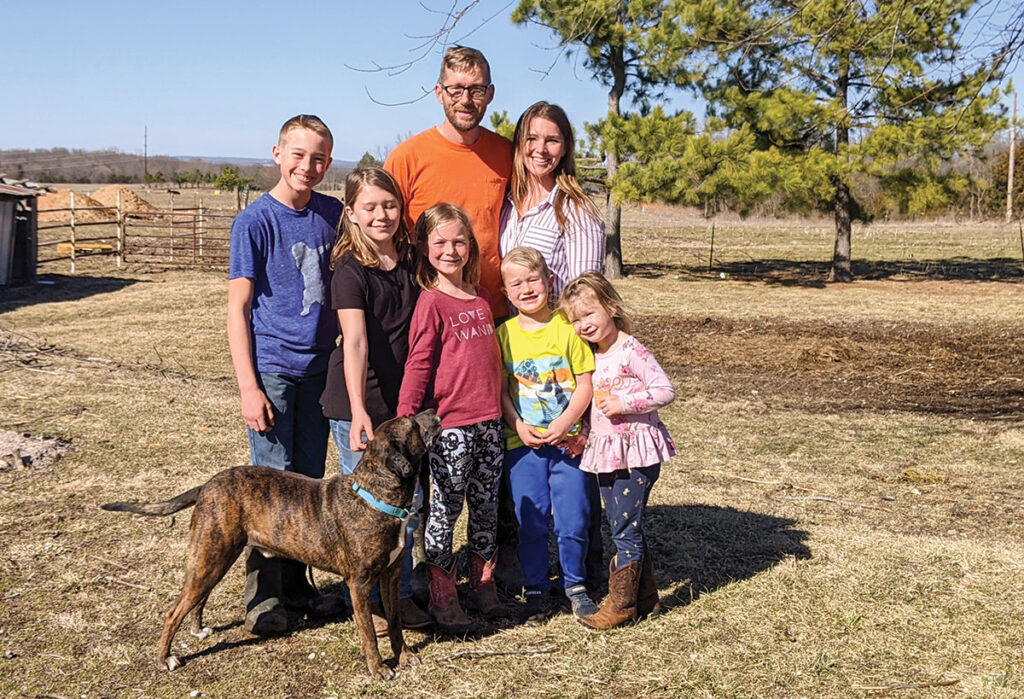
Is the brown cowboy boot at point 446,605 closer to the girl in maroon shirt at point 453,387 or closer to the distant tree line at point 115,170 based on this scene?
the girl in maroon shirt at point 453,387

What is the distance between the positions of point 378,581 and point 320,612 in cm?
51

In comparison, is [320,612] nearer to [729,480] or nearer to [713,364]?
[729,480]

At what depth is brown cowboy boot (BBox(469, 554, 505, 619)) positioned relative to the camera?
13.3ft

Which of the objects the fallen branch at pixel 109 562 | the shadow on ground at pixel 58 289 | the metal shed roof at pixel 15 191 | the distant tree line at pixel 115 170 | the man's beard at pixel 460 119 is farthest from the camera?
the distant tree line at pixel 115 170

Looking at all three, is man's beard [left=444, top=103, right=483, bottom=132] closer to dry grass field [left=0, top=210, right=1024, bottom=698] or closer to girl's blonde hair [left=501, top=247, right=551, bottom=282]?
girl's blonde hair [left=501, top=247, right=551, bottom=282]

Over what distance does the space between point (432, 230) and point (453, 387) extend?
25.1 inches

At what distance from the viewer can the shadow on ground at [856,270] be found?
2262 cm

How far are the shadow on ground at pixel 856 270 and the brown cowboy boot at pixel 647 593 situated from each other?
1890 cm

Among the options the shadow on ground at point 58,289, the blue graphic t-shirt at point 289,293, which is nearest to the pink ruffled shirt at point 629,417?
the blue graphic t-shirt at point 289,293

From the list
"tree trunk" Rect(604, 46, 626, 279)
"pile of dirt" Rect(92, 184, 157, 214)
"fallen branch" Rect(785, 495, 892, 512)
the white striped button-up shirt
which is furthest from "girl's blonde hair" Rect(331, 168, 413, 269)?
"pile of dirt" Rect(92, 184, 157, 214)

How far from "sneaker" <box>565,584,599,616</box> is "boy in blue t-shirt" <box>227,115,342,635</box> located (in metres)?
1.24

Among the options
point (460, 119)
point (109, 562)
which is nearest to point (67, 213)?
point (109, 562)

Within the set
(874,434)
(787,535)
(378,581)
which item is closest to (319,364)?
(378,581)

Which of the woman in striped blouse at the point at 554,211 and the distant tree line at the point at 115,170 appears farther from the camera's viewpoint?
the distant tree line at the point at 115,170
